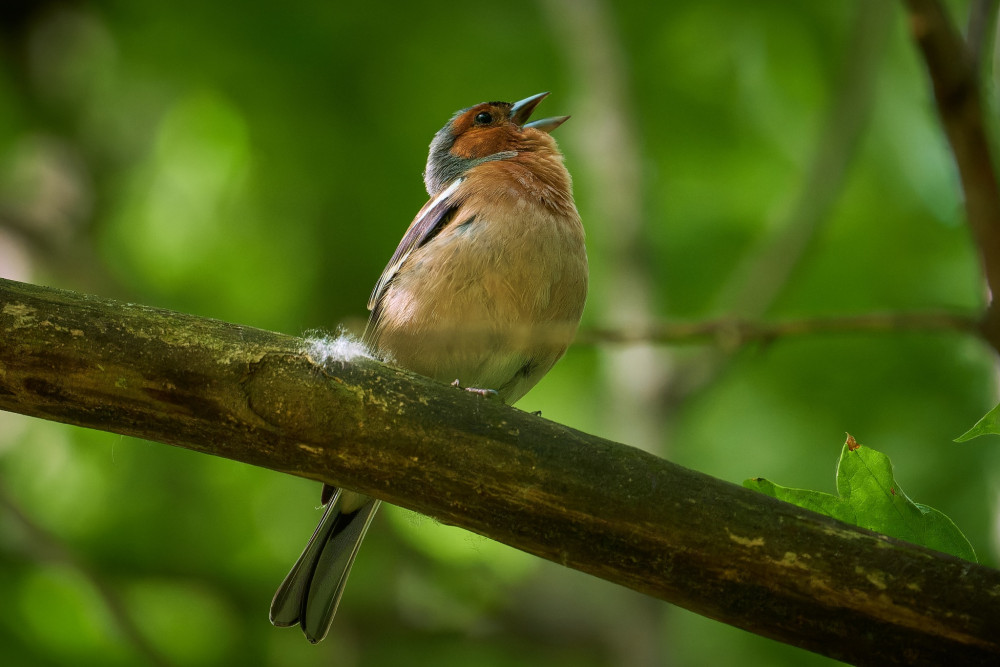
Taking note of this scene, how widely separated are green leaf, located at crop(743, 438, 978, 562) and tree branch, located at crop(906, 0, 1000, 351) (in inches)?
20.8

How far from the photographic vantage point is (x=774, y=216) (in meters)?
6.50

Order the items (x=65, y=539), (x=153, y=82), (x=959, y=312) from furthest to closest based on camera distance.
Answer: (x=153, y=82) < (x=65, y=539) < (x=959, y=312)

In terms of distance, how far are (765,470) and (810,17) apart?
3061 mm

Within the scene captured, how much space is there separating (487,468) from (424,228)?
2.11 meters

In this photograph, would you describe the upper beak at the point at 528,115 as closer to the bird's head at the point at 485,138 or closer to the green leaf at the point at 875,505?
the bird's head at the point at 485,138

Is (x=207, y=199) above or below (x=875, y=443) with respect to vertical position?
above

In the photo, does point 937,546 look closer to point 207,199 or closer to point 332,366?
point 332,366

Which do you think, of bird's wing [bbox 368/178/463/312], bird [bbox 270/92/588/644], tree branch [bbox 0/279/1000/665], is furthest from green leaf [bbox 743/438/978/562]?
bird's wing [bbox 368/178/463/312]

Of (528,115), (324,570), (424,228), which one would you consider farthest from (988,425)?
(528,115)

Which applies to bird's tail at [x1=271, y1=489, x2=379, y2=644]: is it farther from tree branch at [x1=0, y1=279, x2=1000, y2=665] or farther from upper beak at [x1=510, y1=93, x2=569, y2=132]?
upper beak at [x1=510, y1=93, x2=569, y2=132]

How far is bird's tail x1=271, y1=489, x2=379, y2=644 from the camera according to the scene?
373cm

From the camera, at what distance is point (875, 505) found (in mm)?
2428

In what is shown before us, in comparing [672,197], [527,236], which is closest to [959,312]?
[527,236]

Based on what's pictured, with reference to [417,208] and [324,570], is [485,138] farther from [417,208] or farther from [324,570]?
[324,570]
